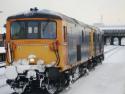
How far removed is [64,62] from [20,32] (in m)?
1.98

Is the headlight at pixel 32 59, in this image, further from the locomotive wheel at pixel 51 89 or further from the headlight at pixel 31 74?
the locomotive wheel at pixel 51 89

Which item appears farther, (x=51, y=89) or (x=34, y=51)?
(x=34, y=51)

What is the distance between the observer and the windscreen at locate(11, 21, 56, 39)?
1582 centimetres

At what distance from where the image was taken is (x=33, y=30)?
52.4 feet

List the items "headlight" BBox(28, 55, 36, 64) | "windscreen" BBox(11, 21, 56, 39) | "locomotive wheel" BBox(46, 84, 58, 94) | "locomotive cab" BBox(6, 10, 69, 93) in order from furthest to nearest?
1. "windscreen" BBox(11, 21, 56, 39)
2. "headlight" BBox(28, 55, 36, 64)
3. "locomotive wheel" BBox(46, 84, 58, 94)
4. "locomotive cab" BBox(6, 10, 69, 93)

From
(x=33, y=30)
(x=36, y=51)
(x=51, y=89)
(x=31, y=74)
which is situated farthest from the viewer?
(x=33, y=30)

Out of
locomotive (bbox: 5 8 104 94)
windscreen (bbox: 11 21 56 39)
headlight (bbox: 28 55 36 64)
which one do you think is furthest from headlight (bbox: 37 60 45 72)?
windscreen (bbox: 11 21 56 39)

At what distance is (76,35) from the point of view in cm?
1967

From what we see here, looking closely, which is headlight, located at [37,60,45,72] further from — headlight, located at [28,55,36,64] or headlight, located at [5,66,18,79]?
headlight, located at [5,66,18,79]

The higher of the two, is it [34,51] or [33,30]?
[33,30]

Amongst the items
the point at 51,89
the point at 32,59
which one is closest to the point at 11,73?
the point at 32,59

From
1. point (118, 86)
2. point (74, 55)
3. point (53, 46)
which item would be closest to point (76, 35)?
point (74, 55)

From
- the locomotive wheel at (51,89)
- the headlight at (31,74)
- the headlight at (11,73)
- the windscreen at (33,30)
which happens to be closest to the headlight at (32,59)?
the headlight at (31,74)

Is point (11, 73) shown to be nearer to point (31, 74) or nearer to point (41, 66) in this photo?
point (31, 74)
